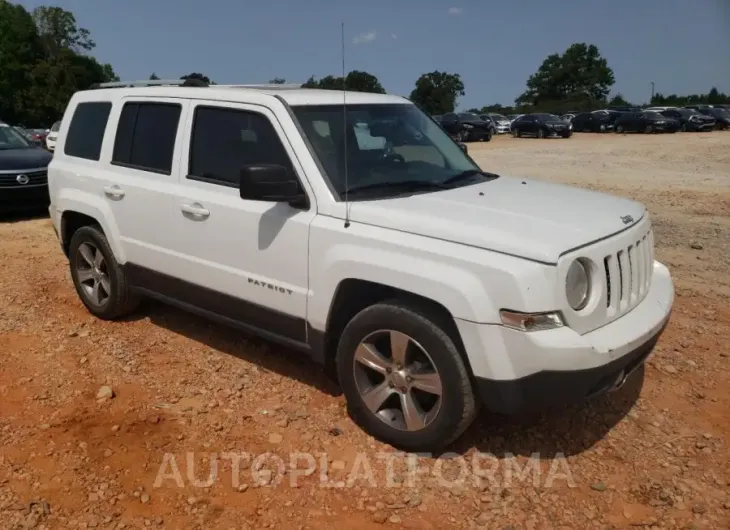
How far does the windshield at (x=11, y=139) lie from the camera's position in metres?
11.1

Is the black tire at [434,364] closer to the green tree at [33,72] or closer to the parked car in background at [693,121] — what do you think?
the parked car in background at [693,121]

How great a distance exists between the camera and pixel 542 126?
3753 cm

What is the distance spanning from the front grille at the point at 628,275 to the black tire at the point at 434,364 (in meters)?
0.84

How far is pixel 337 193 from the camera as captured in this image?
3707 millimetres

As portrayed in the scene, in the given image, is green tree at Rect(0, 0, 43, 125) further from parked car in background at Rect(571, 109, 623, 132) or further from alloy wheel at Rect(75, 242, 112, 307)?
alloy wheel at Rect(75, 242, 112, 307)

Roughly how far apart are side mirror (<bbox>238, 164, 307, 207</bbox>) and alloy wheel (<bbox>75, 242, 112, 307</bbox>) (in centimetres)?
228

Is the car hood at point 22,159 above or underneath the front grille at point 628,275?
above

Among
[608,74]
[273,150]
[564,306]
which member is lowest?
[564,306]

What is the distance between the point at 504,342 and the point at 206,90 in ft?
9.09

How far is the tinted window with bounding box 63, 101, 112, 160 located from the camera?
524 cm

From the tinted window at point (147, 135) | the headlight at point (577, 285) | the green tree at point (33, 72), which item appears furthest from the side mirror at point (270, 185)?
the green tree at point (33, 72)

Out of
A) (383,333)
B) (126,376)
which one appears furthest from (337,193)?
(126,376)

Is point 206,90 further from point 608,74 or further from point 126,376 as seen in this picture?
point 608,74

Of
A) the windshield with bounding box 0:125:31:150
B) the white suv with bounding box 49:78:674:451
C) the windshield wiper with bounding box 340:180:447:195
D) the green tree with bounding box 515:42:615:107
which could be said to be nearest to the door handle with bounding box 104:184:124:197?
the white suv with bounding box 49:78:674:451
